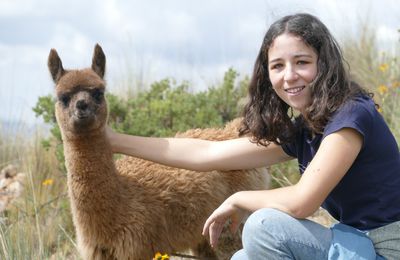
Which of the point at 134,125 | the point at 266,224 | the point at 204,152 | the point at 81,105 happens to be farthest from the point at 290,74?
the point at 134,125

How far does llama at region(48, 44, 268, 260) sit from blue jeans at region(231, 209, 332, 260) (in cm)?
143

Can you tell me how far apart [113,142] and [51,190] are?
12.7ft

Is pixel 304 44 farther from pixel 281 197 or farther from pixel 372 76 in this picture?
pixel 372 76

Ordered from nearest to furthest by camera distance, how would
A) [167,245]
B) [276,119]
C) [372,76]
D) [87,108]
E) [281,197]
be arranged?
[281,197] → [276,119] → [87,108] → [167,245] → [372,76]

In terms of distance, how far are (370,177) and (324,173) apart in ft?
1.17

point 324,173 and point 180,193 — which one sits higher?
point 324,173

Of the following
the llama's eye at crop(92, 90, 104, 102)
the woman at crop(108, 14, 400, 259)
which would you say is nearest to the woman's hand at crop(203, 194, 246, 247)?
the woman at crop(108, 14, 400, 259)

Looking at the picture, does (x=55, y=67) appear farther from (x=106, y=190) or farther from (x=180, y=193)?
(x=180, y=193)

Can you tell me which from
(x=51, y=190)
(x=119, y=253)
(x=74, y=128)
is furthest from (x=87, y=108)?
(x=51, y=190)

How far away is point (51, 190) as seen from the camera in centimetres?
821

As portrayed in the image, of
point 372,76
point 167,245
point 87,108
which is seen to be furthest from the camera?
point 372,76

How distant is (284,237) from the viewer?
343 cm

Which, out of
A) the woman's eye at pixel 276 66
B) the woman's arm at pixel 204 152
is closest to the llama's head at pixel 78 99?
the woman's arm at pixel 204 152

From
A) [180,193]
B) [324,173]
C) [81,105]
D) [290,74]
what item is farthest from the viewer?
[180,193]
